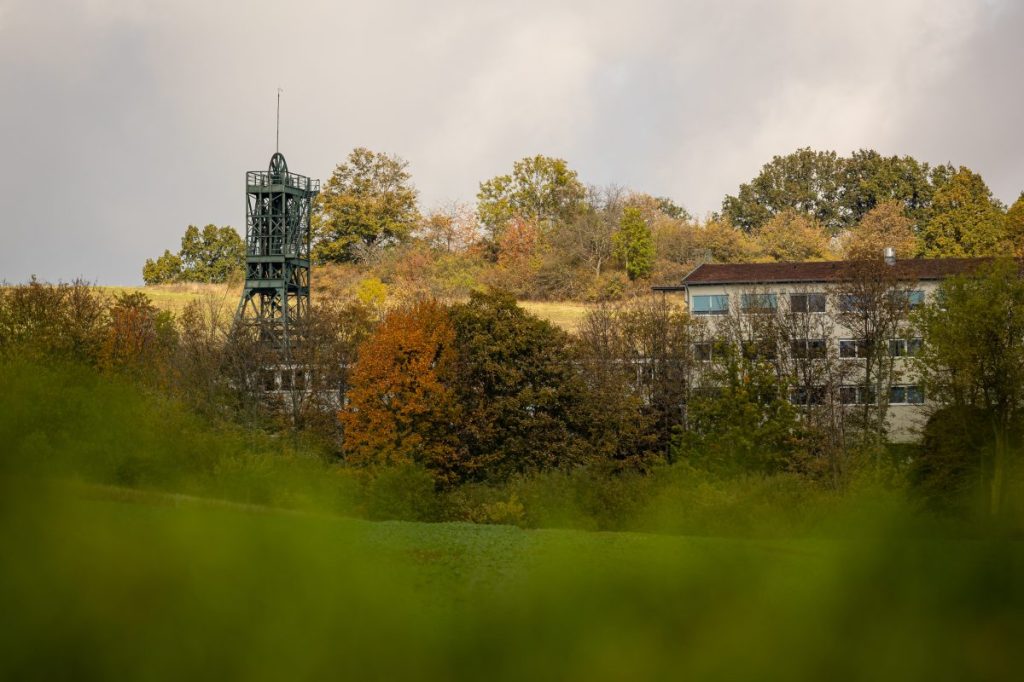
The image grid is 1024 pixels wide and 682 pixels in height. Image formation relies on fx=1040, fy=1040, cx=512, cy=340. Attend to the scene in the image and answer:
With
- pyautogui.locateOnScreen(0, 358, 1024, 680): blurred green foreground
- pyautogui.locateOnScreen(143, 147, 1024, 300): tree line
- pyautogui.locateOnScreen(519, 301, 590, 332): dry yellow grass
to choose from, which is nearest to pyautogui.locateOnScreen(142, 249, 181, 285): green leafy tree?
pyautogui.locateOnScreen(143, 147, 1024, 300): tree line

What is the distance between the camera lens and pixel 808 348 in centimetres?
5991

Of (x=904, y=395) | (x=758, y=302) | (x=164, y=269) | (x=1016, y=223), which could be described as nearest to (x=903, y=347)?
(x=904, y=395)

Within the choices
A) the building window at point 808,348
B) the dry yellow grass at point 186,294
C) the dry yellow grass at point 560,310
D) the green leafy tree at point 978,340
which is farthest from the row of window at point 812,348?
the dry yellow grass at point 186,294

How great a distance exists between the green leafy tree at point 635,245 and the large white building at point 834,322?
104ft

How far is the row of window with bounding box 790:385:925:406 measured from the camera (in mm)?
57531

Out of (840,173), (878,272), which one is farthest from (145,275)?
(878,272)

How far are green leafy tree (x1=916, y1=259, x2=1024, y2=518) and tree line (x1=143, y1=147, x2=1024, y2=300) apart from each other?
5085 cm

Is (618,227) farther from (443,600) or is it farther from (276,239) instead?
(443,600)

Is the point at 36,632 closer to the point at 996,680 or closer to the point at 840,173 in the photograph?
the point at 996,680

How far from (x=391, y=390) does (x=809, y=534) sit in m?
49.1

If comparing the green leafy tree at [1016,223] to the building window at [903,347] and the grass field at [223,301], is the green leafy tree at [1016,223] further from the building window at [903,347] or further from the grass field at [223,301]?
the grass field at [223,301]

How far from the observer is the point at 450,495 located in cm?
3922

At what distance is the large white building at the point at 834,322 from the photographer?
59031 mm

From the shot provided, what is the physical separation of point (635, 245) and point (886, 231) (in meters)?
24.3
